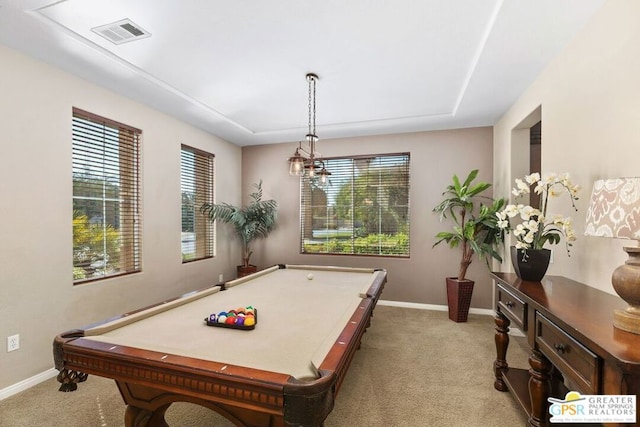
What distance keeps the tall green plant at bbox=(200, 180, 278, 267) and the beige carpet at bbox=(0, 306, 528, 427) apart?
2522 mm

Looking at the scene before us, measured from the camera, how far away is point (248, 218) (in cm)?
492

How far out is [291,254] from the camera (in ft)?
17.1

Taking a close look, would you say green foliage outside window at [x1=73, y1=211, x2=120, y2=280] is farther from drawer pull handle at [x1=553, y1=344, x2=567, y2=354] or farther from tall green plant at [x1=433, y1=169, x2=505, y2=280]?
tall green plant at [x1=433, y1=169, x2=505, y2=280]

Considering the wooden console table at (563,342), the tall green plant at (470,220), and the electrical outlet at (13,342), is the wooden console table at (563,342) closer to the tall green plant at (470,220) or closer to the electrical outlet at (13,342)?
the tall green plant at (470,220)

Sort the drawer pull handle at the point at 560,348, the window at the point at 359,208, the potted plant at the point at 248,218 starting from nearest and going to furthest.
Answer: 1. the drawer pull handle at the point at 560,348
2. the potted plant at the point at 248,218
3. the window at the point at 359,208

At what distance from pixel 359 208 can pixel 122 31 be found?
364 centimetres

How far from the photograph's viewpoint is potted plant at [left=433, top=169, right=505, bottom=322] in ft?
12.4

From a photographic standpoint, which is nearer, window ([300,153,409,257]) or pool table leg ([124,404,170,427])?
pool table leg ([124,404,170,427])

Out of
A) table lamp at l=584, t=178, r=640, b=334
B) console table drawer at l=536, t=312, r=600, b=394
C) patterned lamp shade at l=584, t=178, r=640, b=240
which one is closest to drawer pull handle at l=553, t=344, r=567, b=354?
console table drawer at l=536, t=312, r=600, b=394

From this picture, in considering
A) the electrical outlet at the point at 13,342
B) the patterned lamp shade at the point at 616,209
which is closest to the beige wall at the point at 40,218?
the electrical outlet at the point at 13,342

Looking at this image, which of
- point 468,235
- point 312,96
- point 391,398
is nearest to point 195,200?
point 312,96

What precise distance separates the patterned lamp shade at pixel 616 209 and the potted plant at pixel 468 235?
261cm

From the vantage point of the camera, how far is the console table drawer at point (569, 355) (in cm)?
110

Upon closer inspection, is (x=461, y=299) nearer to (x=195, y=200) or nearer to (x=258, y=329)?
(x=258, y=329)
